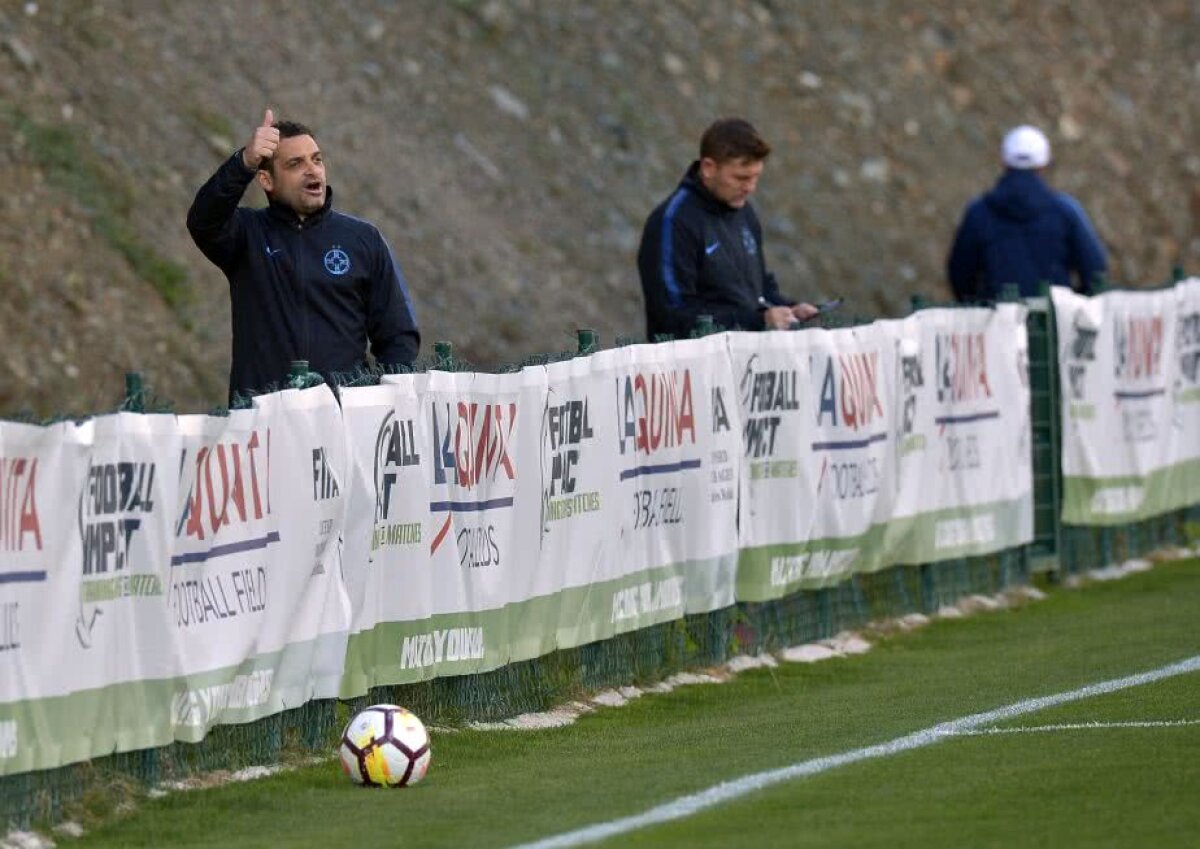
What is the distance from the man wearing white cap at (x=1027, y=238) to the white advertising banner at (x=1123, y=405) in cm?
55

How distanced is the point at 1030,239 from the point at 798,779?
363 inches

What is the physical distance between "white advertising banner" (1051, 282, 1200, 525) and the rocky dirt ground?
7511mm

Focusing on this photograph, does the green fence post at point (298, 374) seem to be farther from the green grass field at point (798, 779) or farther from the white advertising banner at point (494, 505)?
the green grass field at point (798, 779)

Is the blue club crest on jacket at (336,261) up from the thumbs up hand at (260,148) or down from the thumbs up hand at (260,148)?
down

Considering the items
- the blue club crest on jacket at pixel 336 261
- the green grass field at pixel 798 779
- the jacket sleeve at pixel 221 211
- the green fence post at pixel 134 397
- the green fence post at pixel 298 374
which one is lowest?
the green grass field at pixel 798 779

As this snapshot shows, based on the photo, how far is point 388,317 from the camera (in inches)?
448

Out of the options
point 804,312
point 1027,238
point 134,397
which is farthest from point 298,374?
point 1027,238

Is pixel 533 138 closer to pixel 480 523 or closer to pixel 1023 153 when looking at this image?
pixel 1023 153

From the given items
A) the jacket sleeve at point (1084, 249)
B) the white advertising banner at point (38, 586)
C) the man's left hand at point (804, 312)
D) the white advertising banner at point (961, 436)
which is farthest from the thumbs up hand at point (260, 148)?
the jacket sleeve at point (1084, 249)

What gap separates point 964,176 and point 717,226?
19.1m

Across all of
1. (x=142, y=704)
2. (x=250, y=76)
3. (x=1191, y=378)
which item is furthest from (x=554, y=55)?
(x=142, y=704)

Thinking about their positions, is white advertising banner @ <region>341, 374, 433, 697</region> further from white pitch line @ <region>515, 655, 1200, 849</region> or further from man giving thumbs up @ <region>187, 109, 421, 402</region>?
white pitch line @ <region>515, 655, 1200, 849</region>

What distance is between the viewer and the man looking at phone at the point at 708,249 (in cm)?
1366

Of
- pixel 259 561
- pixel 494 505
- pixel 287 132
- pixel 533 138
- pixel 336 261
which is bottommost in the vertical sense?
pixel 259 561
